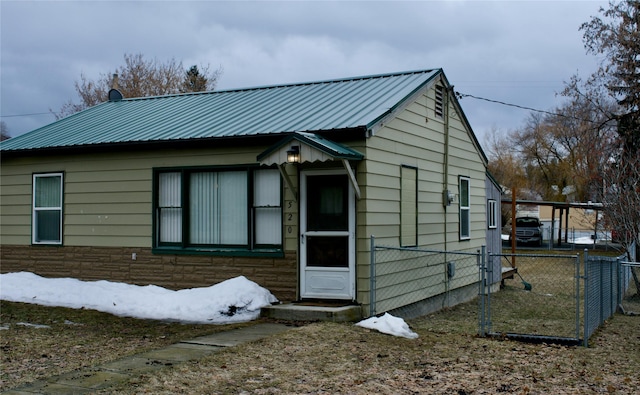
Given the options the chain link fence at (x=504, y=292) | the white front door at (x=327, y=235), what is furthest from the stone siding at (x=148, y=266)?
the chain link fence at (x=504, y=292)

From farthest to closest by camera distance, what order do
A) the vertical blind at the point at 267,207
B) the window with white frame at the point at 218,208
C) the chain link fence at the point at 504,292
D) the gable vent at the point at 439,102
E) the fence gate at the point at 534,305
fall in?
1. the gable vent at the point at 439,102
2. the window with white frame at the point at 218,208
3. the vertical blind at the point at 267,207
4. the chain link fence at the point at 504,292
5. the fence gate at the point at 534,305

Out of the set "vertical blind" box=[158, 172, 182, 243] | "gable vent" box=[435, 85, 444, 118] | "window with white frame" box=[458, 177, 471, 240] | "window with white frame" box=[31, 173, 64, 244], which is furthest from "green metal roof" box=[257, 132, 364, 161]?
"window with white frame" box=[458, 177, 471, 240]

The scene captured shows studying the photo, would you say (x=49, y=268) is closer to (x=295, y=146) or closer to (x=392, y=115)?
(x=295, y=146)

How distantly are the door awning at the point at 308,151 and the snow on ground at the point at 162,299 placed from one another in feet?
7.22

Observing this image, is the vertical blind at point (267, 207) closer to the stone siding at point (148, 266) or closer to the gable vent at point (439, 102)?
the stone siding at point (148, 266)

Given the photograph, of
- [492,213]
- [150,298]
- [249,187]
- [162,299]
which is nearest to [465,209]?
[492,213]

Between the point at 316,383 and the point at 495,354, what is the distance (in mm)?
2690

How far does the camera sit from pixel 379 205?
10.5 metres

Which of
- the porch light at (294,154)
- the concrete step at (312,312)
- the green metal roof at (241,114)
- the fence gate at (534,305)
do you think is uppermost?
the green metal roof at (241,114)

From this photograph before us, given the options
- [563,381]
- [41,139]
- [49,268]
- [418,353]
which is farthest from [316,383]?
[41,139]

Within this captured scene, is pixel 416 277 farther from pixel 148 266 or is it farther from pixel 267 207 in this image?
pixel 148 266

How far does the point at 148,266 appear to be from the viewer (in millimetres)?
11859

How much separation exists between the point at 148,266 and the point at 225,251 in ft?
5.47

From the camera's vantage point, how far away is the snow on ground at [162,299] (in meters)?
10.1
